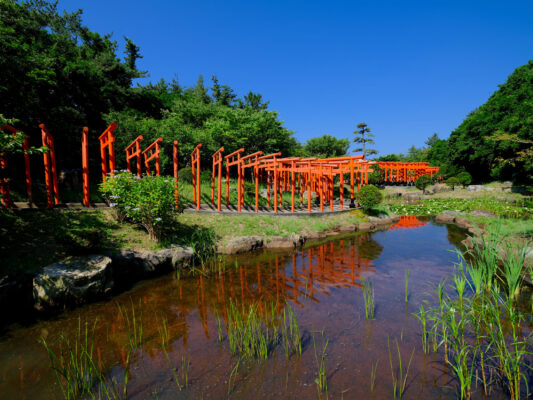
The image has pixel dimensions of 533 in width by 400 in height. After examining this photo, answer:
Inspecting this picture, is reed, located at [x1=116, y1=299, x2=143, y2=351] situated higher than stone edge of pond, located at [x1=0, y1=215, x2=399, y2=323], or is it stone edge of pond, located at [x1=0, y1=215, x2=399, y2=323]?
stone edge of pond, located at [x1=0, y1=215, x2=399, y2=323]

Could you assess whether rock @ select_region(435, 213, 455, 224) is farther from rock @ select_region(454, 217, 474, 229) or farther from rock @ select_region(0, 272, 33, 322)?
rock @ select_region(0, 272, 33, 322)

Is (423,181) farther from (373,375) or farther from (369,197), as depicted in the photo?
(373,375)

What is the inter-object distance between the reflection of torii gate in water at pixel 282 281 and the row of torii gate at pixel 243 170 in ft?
13.4

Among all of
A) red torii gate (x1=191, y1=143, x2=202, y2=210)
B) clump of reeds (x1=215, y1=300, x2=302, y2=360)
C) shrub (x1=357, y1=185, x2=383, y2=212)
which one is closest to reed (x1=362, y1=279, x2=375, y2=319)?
clump of reeds (x1=215, y1=300, x2=302, y2=360)

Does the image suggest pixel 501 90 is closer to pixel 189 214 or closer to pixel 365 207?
pixel 365 207

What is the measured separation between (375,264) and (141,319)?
284 inches

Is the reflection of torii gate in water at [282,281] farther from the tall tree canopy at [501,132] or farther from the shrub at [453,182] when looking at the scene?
the shrub at [453,182]

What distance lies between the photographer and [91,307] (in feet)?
18.6

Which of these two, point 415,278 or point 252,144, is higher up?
point 252,144

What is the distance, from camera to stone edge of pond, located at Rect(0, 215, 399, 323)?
17.8 feet

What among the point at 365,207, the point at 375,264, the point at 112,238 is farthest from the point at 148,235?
the point at 365,207

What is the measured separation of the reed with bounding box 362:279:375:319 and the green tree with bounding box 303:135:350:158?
3656 centimetres

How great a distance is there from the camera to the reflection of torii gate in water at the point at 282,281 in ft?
19.6

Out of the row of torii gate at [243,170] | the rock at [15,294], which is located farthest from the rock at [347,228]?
the rock at [15,294]
